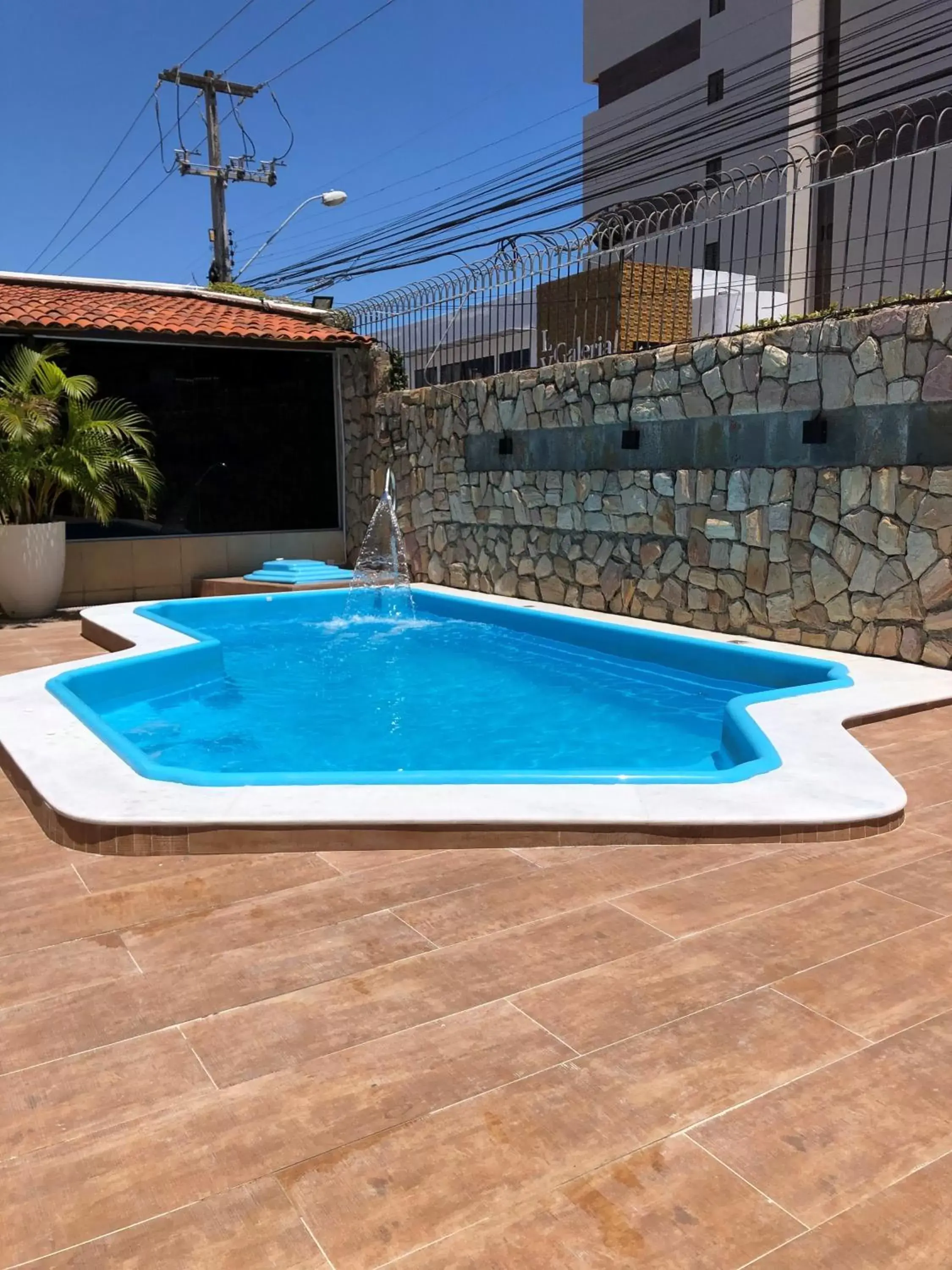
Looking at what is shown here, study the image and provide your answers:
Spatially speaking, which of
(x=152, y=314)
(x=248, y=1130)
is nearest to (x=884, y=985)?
(x=248, y=1130)

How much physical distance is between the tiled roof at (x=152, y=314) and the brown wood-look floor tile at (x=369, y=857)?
9127 millimetres

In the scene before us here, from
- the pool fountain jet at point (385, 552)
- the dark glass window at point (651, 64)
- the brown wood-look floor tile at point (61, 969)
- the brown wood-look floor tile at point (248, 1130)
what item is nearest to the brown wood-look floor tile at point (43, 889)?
the brown wood-look floor tile at point (61, 969)

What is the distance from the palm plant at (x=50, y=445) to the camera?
9.77 meters

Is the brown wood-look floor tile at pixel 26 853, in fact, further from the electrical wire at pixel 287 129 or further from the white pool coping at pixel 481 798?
the electrical wire at pixel 287 129

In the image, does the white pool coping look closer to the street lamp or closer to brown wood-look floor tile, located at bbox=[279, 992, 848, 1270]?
brown wood-look floor tile, located at bbox=[279, 992, 848, 1270]

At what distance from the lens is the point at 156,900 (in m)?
3.19

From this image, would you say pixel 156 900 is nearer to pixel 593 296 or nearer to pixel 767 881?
pixel 767 881

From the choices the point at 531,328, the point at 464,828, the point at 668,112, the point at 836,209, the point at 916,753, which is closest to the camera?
the point at 464,828

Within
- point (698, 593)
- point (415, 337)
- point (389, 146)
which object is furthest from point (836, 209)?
point (698, 593)

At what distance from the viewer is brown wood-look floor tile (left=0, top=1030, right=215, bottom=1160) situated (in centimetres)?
207

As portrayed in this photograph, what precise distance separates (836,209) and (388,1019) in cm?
2450

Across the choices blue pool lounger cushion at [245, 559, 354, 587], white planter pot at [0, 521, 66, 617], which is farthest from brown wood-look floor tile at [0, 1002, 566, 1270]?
blue pool lounger cushion at [245, 559, 354, 587]

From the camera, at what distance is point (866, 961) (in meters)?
2.73

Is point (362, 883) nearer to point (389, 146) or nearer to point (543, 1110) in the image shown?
point (543, 1110)
